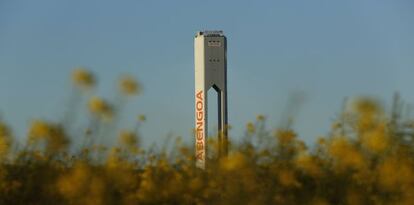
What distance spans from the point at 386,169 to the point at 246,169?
90cm

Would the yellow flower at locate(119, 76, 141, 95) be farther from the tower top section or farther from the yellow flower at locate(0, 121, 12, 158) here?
the tower top section

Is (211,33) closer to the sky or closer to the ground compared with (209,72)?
closer to the sky

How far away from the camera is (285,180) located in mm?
5121

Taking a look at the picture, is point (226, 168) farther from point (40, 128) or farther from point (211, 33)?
point (211, 33)

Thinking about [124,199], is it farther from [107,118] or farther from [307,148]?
[307,148]

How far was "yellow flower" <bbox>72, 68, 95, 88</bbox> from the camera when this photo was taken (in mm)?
5230

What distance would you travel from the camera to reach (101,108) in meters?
5.07

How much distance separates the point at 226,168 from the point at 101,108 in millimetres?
904

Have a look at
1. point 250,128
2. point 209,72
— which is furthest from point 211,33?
point 250,128

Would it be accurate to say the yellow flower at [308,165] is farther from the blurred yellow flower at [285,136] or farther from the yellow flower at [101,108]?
the yellow flower at [101,108]

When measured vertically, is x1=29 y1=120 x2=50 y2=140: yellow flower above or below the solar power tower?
below

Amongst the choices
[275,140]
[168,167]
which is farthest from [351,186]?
[168,167]

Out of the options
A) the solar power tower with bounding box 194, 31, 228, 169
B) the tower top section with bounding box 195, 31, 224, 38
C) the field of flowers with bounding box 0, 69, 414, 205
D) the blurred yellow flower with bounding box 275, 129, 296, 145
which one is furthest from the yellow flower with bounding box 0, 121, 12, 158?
the tower top section with bounding box 195, 31, 224, 38

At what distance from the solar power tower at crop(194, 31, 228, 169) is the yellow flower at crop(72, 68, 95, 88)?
22.5 feet
